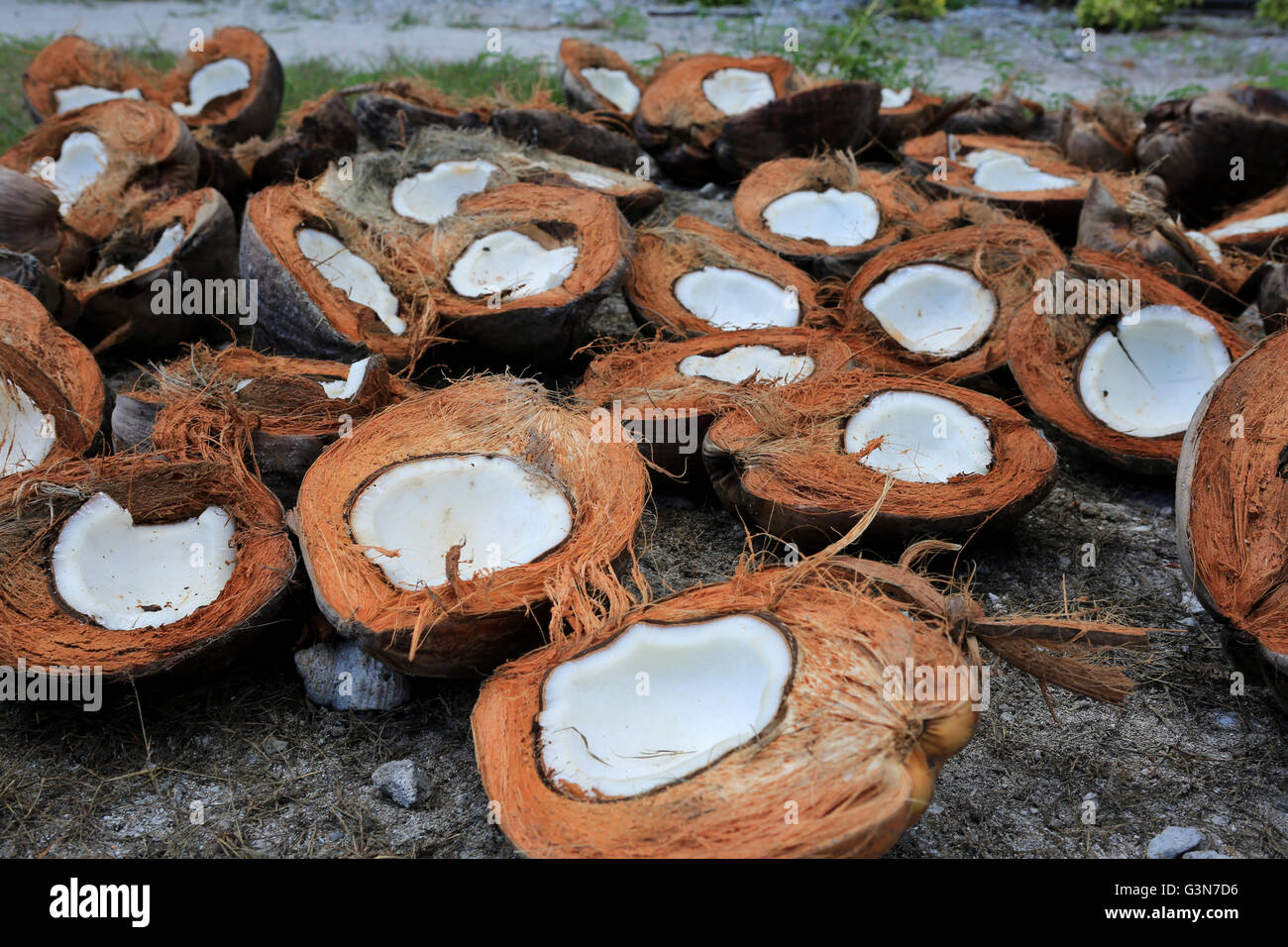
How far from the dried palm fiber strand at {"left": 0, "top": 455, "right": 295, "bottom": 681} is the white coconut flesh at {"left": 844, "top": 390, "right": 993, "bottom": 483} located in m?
1.58

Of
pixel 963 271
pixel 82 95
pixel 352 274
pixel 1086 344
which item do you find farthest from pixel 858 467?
pixel 82 95

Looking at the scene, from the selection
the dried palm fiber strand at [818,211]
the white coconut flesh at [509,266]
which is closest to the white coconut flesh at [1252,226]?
the dried palm fiber strand at [818,211]

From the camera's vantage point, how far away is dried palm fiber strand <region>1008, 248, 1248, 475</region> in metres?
3.08

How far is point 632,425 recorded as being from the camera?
9.39 feet

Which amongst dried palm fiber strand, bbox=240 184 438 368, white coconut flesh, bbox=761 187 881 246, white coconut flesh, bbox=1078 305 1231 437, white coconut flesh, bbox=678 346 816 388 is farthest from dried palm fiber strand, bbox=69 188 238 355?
white coconut flesh, bbox=1078 305 1231 437

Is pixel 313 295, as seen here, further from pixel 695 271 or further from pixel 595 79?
pixel 595 79

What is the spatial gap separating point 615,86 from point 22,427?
13.0 feet

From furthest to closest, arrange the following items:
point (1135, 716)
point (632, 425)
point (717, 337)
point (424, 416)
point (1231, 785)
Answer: point (717, 337) → point (632, 425) → point (424, 416) → point (1135, 716) → point (1231, 785)

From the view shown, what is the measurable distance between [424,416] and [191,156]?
242 centimetres

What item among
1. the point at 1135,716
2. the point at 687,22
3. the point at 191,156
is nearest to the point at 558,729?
the point at 1135,716

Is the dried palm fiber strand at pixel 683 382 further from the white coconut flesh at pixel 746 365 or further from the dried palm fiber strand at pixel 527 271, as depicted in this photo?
the dried palm fiber strand at pixel 527 271

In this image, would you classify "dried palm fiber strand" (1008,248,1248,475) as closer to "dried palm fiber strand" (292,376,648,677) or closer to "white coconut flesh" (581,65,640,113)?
"dried palm fiber strand" (292,376,648,677)
